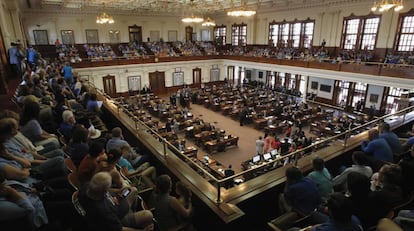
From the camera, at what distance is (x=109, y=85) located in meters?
21.6

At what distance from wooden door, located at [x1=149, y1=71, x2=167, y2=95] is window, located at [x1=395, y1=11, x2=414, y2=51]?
1827cm

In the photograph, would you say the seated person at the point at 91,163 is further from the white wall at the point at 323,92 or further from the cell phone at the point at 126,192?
the white wall at the point at 323,92

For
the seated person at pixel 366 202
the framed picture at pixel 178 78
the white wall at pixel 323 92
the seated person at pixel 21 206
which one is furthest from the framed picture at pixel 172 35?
the seated person at pixel 366 202

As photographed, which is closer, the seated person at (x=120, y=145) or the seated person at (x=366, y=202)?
the seated person at (x=366, y=202)

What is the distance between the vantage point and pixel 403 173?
3213 millimetres

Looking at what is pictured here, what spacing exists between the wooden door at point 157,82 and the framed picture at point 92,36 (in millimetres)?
6397

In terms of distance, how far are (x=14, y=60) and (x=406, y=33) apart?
2080 cm

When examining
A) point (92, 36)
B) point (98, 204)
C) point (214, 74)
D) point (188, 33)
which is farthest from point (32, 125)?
point (188, 33)

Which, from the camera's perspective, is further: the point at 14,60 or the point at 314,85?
the point at 314,85

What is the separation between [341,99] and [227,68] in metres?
11.7

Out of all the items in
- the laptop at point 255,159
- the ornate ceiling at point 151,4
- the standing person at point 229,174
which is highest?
the ornate ceiling at point 151,4

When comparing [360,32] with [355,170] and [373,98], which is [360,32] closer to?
[373,98]

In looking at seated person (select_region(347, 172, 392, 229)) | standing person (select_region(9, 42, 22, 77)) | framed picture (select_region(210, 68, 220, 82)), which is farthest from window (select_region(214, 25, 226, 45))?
seated person (select_region(347, 172, 392, 229))

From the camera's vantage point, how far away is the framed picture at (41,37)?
21.3 m
